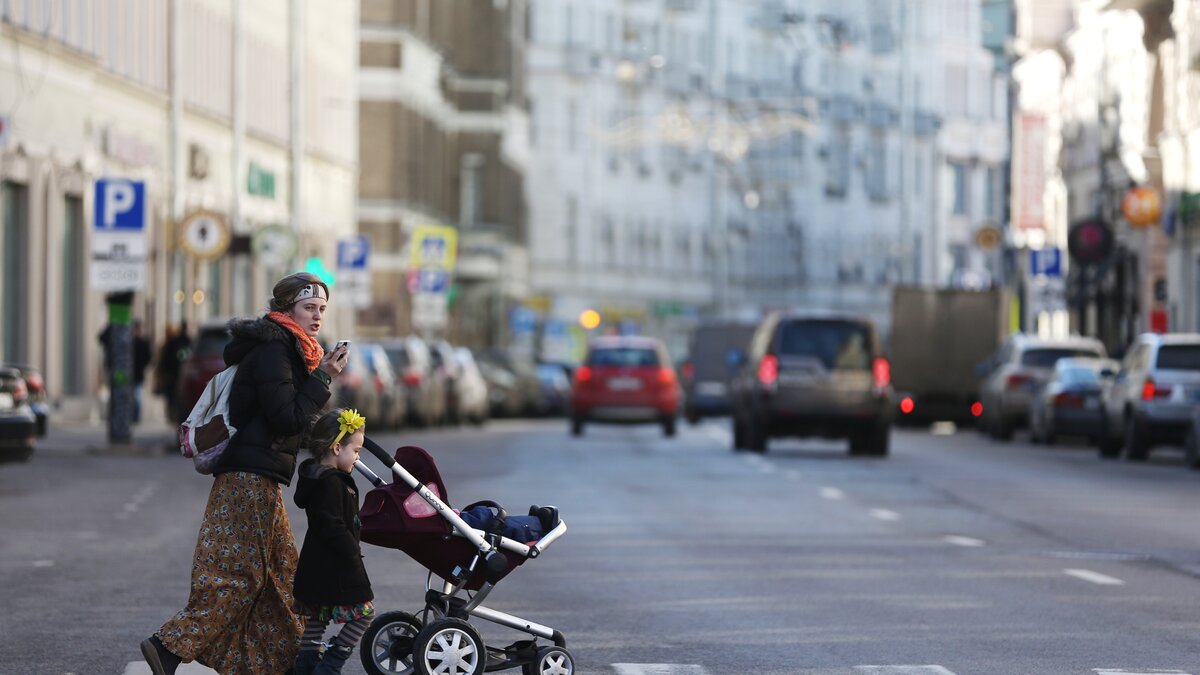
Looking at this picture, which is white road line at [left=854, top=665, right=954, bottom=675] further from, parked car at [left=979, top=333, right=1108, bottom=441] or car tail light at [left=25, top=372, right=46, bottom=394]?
parked car at [left=979, top=333, right=1108, bottom=441]

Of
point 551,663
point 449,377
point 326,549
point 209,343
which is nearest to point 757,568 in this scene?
point 551,663

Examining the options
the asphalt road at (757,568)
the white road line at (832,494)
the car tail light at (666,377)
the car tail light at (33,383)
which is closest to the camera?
the asphalt road at (757,568)

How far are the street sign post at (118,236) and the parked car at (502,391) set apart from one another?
28548mm

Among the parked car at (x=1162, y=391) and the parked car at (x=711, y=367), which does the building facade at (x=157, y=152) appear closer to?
the parked car at (x=711, y=367)

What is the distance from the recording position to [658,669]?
480 inches

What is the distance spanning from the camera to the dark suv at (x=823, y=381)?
37719mm

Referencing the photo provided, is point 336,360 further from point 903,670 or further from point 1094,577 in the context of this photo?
point 1094,577

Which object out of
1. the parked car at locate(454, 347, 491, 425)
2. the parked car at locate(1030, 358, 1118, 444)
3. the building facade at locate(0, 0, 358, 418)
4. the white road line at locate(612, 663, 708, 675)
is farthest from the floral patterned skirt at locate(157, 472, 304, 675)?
the parked car at locate(454, 347, 491, 425)

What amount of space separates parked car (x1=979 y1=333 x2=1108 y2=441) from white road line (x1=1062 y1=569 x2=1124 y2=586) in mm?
29727

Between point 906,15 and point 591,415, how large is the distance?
3694 inches

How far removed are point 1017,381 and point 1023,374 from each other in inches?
6.0

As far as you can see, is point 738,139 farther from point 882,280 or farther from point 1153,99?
point 1153,99

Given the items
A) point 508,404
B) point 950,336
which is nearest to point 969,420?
point 950,336

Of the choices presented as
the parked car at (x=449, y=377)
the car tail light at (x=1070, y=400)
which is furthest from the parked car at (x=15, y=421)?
the parked car at (x=449, y=377)
